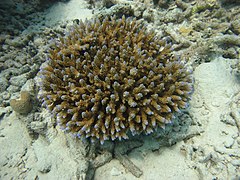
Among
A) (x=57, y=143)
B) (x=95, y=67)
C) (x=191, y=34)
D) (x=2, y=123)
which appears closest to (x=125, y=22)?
(x=95, y=67)

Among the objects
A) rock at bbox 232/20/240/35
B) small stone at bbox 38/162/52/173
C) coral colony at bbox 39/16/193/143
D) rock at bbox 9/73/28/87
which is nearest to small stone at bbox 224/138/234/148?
coral colony at bbox 39/16/193/143

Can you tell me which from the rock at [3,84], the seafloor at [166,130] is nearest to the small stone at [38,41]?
the seafloor at [166,130]

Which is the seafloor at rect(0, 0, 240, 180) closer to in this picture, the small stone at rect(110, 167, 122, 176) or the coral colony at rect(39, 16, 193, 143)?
the small stone at rect(110, 167, 122, 176)

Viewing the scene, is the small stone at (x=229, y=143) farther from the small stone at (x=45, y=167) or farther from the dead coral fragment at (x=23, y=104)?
the dead coral fragment at (x=23, y=104)

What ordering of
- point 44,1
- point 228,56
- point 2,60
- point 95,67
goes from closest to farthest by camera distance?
1. point 95,67
2. point 228,56
3. point 2,60
4. point 44,1

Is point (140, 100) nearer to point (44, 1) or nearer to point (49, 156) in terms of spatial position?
point (49, 156)
